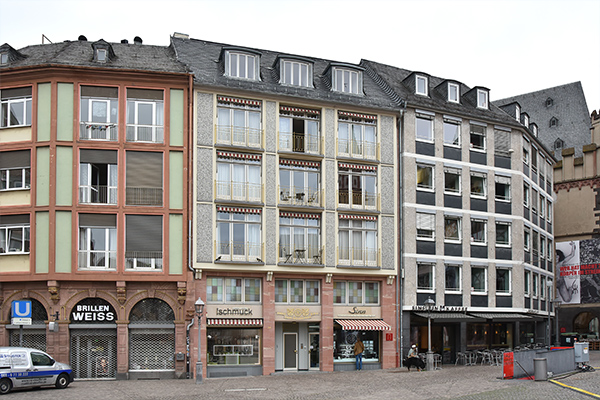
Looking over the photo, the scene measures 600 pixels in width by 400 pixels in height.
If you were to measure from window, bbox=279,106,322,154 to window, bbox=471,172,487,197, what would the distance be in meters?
10.7

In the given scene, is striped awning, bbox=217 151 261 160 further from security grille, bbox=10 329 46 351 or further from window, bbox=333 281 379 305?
security grille, bbox=10 329 46 351

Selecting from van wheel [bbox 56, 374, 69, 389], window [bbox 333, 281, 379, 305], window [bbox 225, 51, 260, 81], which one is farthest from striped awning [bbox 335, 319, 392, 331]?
van wheel [bbox 56, 374, 69, 389]

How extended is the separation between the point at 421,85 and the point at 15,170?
2311 centimetres

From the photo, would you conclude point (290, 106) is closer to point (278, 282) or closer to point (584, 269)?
point (278, 282)

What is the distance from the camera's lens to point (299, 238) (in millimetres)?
38688

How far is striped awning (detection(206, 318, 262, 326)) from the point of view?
36.2m

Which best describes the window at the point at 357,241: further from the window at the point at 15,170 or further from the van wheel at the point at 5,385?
the van wheel at the point at 5,385

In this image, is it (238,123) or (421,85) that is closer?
(238,123)

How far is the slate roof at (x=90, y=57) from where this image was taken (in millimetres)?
35875


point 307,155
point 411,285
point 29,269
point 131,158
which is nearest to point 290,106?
point 307,155

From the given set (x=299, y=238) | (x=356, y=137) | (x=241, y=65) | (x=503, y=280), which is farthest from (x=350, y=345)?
(x=241, y=65)

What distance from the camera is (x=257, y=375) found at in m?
36.5

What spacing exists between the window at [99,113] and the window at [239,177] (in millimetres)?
5192

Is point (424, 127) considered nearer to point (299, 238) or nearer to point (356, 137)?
point (356, 137)
